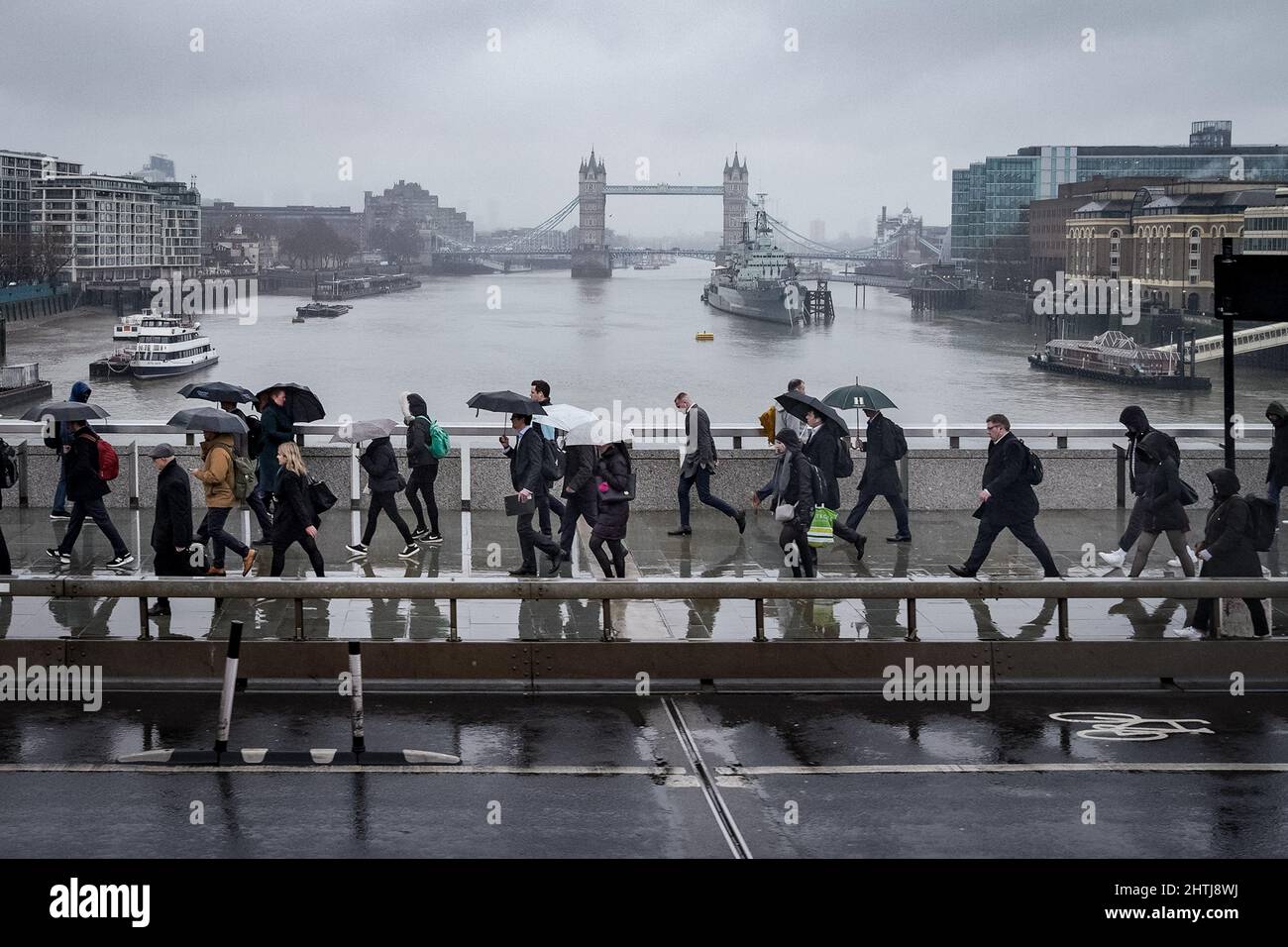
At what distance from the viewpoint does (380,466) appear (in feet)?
51.7

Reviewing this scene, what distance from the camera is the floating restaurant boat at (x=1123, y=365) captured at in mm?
95688

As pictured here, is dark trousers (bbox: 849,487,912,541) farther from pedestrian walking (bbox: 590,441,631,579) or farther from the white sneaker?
pedestrian walking (bbox: 590,441,631,579)

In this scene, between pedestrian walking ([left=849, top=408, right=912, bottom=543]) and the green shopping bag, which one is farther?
pedestrian walking ([left=849, top=408, right=912, bottom=543])

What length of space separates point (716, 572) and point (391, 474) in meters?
3.52

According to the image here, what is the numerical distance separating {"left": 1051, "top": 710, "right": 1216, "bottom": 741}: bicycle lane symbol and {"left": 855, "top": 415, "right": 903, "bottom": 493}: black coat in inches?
248

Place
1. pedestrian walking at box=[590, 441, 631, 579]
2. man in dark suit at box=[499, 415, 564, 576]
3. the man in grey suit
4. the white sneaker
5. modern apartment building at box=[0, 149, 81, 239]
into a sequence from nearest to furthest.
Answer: pedestrian walking at box=[590, 441, 631, 579]
man in dark suit at box=[499, 415, 564, 576]
the white sneaker
the man in grey suit
modern apartment building at box=[0, 149, 81, 239]

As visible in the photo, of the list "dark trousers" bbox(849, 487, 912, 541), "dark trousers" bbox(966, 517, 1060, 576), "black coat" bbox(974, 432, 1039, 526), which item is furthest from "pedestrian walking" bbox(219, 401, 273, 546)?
"black coat" bbox(974, 432, 1039, 526)

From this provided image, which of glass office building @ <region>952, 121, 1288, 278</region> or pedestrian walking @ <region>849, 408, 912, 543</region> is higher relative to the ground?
glass office building @ <region>952, 121, 1288, 278</region>

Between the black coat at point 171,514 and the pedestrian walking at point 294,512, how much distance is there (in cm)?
87

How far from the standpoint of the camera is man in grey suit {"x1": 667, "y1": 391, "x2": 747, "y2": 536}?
17.0m

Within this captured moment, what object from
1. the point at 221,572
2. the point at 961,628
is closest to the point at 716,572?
the point at 961,628
